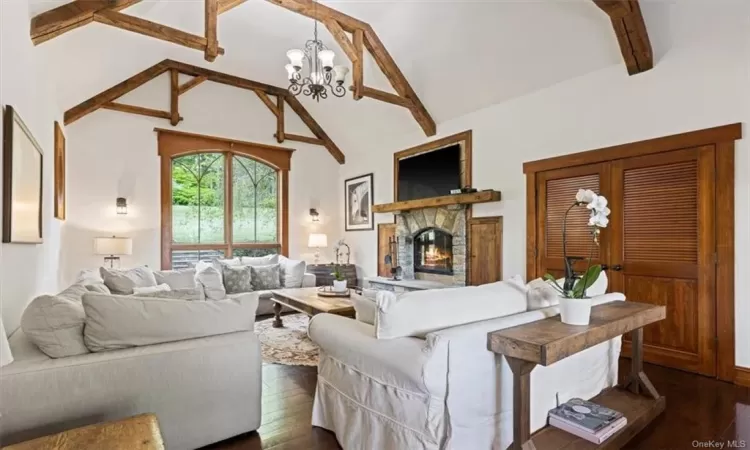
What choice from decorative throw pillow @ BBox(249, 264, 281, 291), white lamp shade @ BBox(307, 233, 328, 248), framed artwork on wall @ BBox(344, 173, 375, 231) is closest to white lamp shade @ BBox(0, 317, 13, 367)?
decorative throw pillow @ BBox(249, 264, 281, 291)

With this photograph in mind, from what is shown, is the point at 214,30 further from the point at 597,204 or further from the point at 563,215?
the point at 563,215

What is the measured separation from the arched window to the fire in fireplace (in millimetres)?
2675

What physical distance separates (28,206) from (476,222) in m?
4.62

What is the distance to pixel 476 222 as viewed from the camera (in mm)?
5363

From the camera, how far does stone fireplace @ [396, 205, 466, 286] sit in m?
5.56

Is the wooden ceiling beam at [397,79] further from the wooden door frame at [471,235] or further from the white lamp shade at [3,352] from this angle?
the white lamp shade at [3,352]

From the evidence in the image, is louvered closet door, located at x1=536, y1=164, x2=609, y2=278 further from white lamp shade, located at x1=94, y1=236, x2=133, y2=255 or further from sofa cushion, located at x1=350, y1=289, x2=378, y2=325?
white lamp shade, located at x1=94, y1=236, x2=133, y2=255

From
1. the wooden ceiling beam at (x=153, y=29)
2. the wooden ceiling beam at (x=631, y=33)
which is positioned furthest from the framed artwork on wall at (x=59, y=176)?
the wooden ceiling beam at (x=631, y=33)

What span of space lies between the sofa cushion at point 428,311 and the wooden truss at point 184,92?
572 cm

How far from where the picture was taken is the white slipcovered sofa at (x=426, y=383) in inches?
67.0

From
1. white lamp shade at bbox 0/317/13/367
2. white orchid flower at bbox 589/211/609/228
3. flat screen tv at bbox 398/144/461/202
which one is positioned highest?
flat screen tv at bbox 398/144/461/202

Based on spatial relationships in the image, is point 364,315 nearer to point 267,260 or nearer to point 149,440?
point 149,440

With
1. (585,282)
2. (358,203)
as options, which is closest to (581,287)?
(585,282)

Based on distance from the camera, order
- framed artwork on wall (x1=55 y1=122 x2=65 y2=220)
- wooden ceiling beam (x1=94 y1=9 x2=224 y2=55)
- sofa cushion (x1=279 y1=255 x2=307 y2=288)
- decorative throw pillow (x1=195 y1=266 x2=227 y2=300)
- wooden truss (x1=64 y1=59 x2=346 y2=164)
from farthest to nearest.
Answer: sofa cushion (x1=279 y1=255 x2=307 y2=288) < wooden truss (x1=64 y1=59 x2=346 y2=164) < decorative throw pillow (x1=195 y1=266 x2=227 y2=300) < framed artwork on wall (x1=55 y1=122 x2=65 y2=220) < wooden ceiling beam (x1=94 y1=9 x2=224 y2=55)
